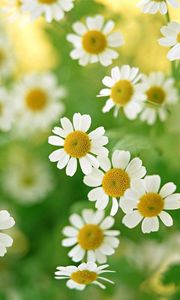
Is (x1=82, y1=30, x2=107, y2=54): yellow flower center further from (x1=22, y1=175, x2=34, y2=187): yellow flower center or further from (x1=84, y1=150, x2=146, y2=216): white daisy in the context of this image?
(x1=22, y1=175, x2=34, y2=187): yellow flower center

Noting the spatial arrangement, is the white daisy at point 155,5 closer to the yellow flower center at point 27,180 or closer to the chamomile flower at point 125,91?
the chamomile flower at point 125,91

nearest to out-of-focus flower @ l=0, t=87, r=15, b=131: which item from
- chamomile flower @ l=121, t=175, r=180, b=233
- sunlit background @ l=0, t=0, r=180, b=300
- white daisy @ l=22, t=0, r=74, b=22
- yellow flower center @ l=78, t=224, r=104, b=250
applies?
sunlit background @ l=0, t=0, r=180, b=300

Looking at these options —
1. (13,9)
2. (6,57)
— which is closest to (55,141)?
(13,9)

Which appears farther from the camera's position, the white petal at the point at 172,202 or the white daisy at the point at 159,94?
the white daisy at the point at 159,94

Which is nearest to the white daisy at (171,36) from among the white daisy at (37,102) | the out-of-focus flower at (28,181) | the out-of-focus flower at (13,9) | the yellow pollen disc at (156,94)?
the yellow pollen disc at (156,94)

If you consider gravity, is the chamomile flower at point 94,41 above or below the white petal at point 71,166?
above

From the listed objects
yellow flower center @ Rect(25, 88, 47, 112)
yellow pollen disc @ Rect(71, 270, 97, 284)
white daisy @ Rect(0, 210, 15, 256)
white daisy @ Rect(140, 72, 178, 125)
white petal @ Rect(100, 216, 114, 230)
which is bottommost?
yellow pollen disc @ Rect(71, 270, 97, 284)

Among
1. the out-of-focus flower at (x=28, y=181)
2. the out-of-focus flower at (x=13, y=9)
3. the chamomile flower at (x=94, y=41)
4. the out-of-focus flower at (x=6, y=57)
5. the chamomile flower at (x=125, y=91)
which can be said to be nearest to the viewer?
the chamomile flower at (x=125, y=91)
